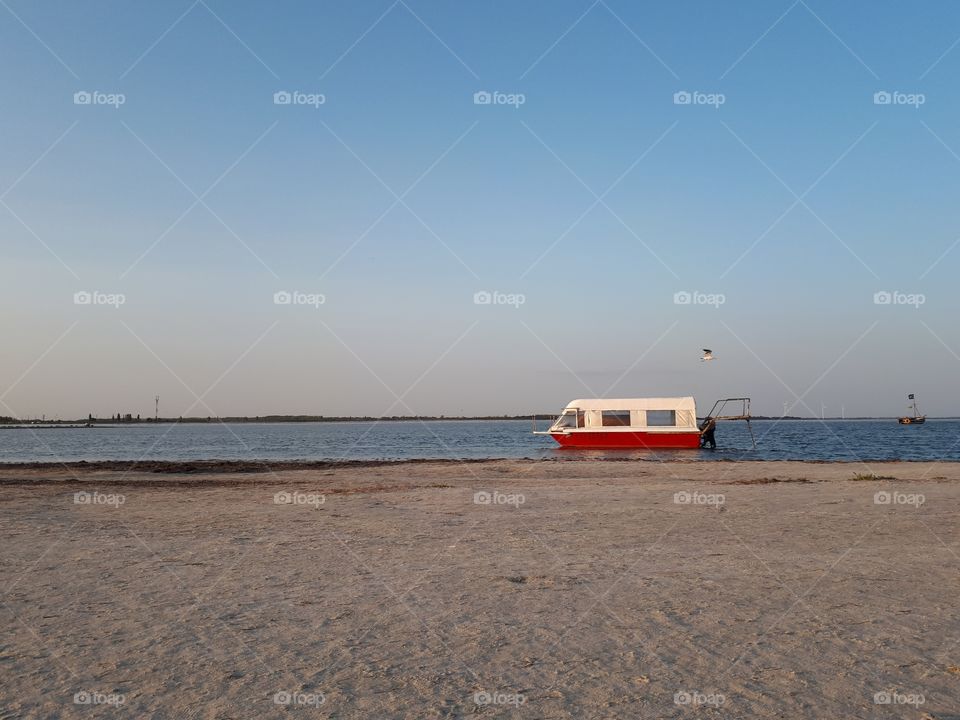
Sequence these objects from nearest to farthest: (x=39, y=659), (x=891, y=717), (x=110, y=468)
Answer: (x=891, y=717)
(x=39, y=659)
(x=110, y=468)

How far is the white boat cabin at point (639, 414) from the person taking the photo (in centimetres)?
4947

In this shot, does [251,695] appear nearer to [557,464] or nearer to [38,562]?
[38,562]

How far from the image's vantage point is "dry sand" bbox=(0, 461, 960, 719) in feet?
17.0

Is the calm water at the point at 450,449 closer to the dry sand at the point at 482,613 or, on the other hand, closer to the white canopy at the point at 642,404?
the white canopy at the point at 642,404

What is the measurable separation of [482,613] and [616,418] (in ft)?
144

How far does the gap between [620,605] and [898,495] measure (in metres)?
13.3

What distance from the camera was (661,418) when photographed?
50.0 m

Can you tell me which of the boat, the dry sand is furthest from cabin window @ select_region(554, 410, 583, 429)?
the dry sand

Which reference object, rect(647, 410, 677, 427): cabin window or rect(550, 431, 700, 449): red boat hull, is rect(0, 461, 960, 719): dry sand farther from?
rect(647, 410, 677, 427): cabin window

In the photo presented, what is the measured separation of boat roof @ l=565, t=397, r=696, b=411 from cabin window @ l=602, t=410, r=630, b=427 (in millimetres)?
268

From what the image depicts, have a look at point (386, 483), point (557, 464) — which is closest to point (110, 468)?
point (386, 483)

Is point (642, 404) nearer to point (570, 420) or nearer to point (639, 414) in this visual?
point (639, 414)

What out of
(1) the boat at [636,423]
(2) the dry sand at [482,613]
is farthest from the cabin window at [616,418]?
(2) the dry sand at [482,613]

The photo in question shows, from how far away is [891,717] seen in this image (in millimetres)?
4809
